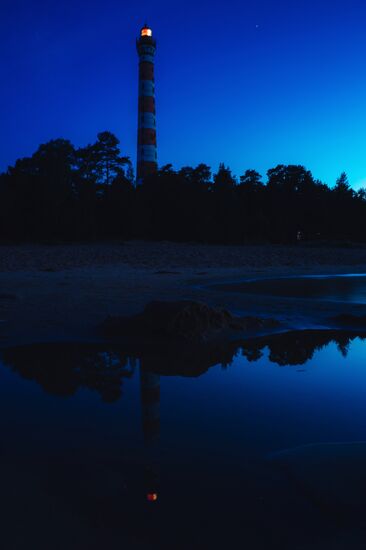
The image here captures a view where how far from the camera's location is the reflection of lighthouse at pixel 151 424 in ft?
6.47

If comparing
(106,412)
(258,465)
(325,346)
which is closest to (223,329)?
(325,346)

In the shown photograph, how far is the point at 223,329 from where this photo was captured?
16.3ft

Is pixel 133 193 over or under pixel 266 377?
over

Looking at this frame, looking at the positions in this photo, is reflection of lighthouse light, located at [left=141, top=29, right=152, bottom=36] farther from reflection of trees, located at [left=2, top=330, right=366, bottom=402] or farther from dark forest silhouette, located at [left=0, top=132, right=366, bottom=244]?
reflection of trees, located at [left=2, top=330, right=366, bottom=402]

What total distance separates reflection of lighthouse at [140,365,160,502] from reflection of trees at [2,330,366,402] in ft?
0.57

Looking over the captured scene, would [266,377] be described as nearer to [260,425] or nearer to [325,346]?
[260,425]

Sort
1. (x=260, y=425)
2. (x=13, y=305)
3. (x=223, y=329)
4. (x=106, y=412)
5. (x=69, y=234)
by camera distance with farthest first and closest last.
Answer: (x=69, y=234) < (x=13, y=305) < (x=223, y=329) < (x=106, y=412) < (x=260, y=425)

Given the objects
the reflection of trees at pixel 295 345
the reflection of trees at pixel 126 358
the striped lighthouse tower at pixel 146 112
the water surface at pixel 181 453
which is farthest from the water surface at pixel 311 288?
the striped lighthouse tower at pixel 146 112

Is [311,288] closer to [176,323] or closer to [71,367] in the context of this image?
[176,323]

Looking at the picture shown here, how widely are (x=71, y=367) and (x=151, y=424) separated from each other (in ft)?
4.51

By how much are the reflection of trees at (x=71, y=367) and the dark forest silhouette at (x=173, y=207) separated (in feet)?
72.3

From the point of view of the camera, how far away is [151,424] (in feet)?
8.67

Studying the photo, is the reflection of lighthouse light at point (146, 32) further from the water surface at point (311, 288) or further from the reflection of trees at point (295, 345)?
the reflection of trees at point (295, 345)

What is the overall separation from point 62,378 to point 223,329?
78.3 inches
